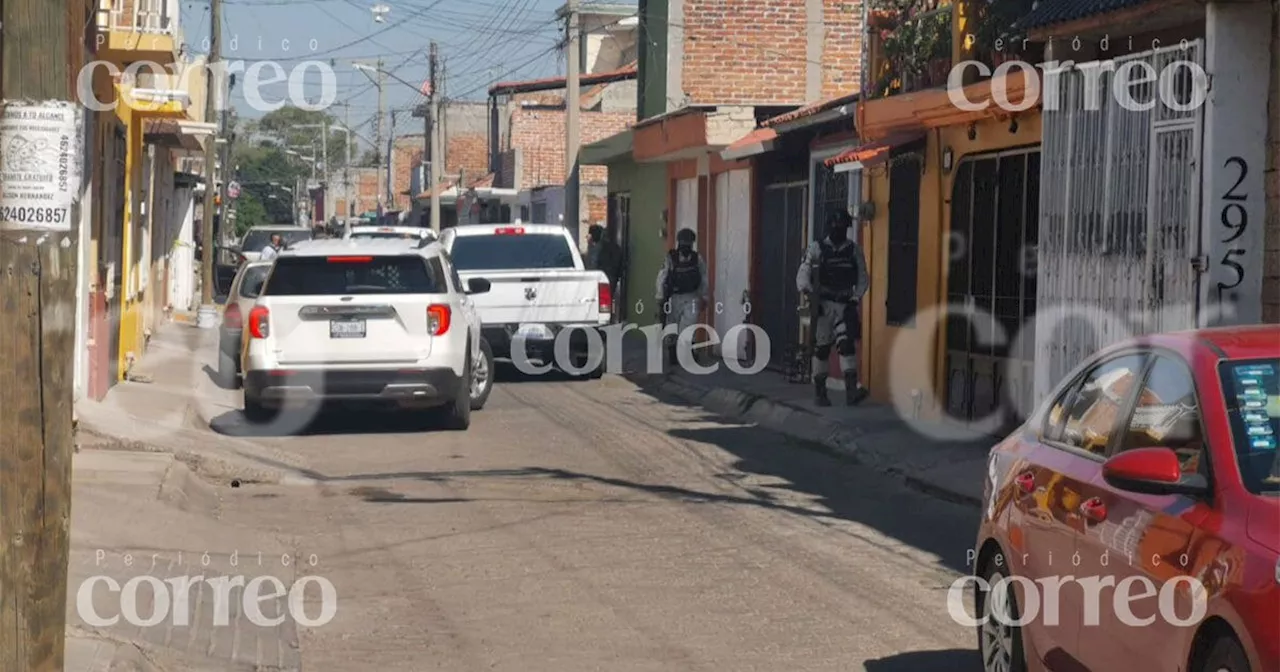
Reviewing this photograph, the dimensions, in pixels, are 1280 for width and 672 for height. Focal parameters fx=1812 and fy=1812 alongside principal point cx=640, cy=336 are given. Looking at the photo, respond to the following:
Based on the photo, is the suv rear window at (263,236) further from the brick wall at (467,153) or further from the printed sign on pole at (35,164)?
the printed sign on pole at (35,164)

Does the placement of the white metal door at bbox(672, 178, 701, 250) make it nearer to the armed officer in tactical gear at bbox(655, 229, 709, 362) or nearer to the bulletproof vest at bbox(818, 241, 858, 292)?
the armed officer in tactical gear at bbox(655, 229, 709, 362)

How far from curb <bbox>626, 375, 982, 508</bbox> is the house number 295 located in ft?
7.85

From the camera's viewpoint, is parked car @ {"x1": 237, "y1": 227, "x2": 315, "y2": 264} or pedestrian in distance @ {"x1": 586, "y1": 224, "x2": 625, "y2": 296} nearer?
pedestrian in distance @ {"x1": 586, "y1": 224, "x2": 625, "y2": 296}

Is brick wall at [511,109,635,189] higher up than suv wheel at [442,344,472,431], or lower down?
higher up

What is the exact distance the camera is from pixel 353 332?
15.8 m

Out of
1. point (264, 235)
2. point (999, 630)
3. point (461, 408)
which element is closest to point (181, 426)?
point (461, 408)

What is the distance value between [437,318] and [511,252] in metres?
6.44

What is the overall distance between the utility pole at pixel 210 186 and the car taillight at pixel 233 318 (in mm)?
11460

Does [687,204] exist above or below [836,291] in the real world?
above

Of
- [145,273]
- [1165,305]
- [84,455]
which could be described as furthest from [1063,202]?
[145,273]

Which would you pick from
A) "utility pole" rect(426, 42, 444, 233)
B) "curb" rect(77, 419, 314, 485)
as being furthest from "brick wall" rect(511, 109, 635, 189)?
"curb" rect(77, 419, 314, 485)

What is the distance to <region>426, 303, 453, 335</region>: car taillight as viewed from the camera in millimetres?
15906

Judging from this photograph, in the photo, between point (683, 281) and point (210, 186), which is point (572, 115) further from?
point (683, 281)

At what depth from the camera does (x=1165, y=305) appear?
11.9m
